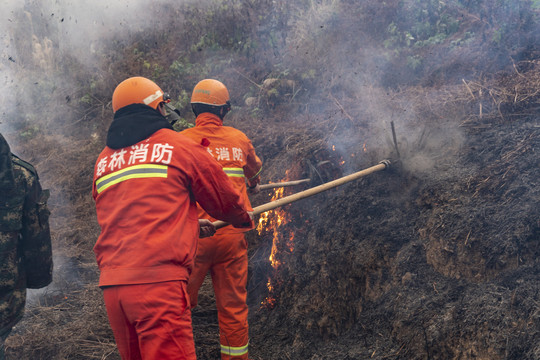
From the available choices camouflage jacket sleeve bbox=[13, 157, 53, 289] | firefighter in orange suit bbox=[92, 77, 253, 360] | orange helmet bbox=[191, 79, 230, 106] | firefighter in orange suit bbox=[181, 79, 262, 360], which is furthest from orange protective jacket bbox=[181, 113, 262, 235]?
camouflage jacket sleeve bbox=[13, 157, 53, 289]

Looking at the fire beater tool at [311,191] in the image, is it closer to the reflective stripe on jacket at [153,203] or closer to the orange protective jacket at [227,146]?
the orange protective jacket at [227,146]

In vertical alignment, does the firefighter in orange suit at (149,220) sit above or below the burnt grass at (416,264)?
above

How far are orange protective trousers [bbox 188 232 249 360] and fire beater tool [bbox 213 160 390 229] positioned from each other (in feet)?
1.23

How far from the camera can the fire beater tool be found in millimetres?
3625

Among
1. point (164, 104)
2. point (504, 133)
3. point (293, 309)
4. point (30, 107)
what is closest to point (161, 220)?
point (164, 104)

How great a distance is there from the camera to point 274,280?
4988mm

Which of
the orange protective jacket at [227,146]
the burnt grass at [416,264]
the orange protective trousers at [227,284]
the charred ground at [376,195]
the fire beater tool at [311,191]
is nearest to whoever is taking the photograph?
the burnt grass at [416,264]

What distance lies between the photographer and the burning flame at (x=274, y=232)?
4930 mm

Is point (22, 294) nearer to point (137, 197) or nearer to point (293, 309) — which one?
point (137, 197)

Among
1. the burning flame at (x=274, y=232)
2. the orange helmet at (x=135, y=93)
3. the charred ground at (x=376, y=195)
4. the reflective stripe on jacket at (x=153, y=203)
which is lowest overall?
the burning flame at (x=274, y=232)

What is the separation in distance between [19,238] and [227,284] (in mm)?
1792

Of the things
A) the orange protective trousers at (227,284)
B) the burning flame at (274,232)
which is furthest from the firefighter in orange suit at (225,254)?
the burning flame at (274,232)

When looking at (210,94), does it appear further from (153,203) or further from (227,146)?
(153,203)

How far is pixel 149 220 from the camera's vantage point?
244 centimetres
